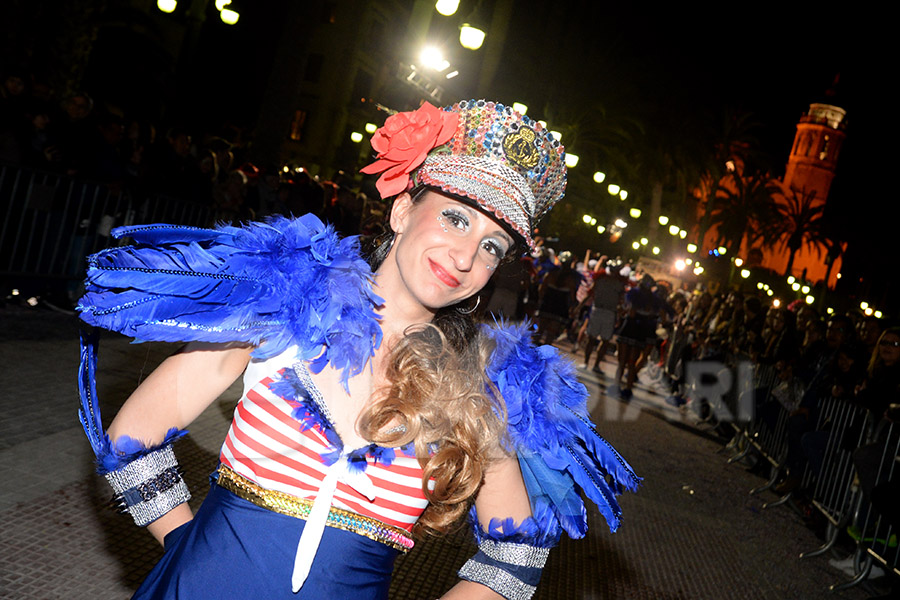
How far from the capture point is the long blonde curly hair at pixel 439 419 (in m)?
1.77

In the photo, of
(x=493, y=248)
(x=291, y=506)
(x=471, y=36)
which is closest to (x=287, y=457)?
(x=291, y=506)

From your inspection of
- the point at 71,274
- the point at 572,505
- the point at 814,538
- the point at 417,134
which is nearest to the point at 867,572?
the point at 814,538

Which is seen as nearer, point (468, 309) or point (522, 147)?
point (522, 147)

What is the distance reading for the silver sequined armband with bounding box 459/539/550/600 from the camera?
181cm

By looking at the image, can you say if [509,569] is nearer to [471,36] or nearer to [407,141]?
[407,141]

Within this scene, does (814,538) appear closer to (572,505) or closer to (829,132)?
(572,505)

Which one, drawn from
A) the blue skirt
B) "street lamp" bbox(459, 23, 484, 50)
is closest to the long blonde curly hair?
the blue skirt

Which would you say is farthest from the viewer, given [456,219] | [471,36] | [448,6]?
[471,36]

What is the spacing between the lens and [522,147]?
77.9 inches

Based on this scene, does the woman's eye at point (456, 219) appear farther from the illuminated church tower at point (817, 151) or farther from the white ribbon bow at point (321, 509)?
the illuminated church tower at point (817, 151)

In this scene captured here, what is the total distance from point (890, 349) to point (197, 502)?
5.97m

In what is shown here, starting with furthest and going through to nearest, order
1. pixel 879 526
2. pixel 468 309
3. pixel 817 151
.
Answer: pixel 817 151
pixel 879 526
pixel 468 309

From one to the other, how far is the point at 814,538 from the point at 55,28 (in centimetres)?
1263

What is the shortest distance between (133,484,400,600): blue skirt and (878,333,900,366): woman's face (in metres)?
6.32
